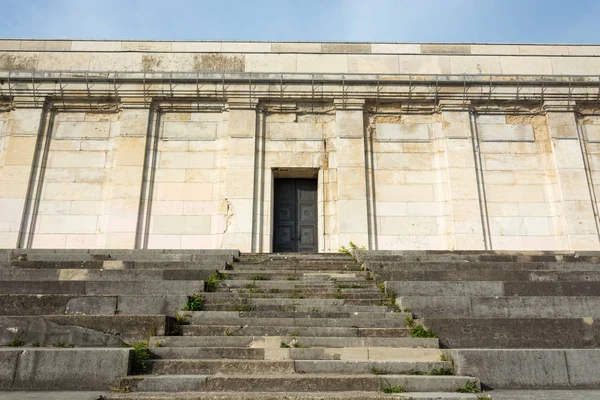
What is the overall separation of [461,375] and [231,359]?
280cm

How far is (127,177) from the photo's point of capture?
13.7m

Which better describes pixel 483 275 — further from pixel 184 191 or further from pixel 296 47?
pixel 296 47

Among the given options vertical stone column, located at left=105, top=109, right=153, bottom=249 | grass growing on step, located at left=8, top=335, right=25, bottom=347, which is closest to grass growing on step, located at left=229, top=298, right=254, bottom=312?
grass growing on step, located at left=8, top=335, right=25, bottom=347

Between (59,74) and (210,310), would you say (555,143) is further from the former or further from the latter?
(59,74)

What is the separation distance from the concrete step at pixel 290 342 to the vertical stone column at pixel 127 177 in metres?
7.25

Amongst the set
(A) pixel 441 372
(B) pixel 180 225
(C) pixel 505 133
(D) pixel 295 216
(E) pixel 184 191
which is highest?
(C) pixel 505 133

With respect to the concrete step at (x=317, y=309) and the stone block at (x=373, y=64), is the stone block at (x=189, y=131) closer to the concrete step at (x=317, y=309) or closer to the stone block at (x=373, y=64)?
the stone block at (x=373, y=64)

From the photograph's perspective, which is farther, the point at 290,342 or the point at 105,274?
the point at 105,274

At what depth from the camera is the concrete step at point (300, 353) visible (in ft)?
20.1

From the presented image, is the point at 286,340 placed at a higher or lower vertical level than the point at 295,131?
lower

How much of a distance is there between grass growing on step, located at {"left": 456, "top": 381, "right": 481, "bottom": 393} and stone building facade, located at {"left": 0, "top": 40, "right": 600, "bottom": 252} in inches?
309

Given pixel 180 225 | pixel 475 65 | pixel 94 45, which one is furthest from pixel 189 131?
pixel 475 65

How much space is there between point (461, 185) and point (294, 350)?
9.28m

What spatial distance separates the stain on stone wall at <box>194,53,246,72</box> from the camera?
1527cm
